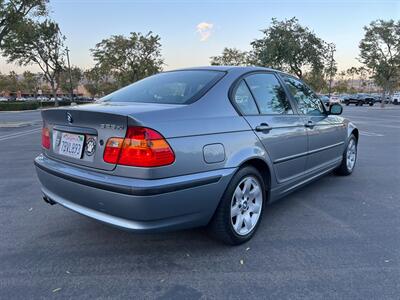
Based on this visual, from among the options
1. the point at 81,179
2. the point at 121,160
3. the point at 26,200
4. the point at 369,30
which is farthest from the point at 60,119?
the point at 369,30

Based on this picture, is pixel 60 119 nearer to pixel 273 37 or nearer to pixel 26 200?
pixel 26 200

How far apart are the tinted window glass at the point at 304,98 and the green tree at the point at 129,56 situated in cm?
3700

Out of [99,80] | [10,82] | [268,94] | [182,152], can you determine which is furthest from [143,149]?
[10,82]

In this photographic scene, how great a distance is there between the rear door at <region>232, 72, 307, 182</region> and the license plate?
138 centimetres

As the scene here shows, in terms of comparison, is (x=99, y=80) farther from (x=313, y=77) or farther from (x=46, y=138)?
(x=46, y=138)

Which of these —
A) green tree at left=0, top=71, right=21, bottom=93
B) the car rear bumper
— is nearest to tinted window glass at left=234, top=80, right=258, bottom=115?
the car rear bumper

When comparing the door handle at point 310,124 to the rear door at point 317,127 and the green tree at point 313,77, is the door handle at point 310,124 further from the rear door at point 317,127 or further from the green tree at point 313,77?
the green tree at point 313,77

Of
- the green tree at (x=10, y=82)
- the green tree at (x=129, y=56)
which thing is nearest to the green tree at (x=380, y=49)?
the green tree at (x=129, y=56)

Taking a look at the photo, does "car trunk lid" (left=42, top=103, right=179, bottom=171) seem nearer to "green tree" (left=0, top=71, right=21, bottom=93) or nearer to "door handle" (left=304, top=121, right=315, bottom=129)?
"door handle" (left=304, top=121, right=315, bottom=129)

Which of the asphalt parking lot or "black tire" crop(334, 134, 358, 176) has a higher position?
"black tire" crop(334, 134, 358, 176)

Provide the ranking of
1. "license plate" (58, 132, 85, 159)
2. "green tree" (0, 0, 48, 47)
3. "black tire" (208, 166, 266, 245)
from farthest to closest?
"green tree" (0, 0, 48, 47), "black tire" (208, 166, 266, 245), "license plate" (58, 132, 85, 159)

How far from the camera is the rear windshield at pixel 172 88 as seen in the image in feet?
9.92

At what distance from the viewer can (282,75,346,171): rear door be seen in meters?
4.12

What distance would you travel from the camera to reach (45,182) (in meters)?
3.23
